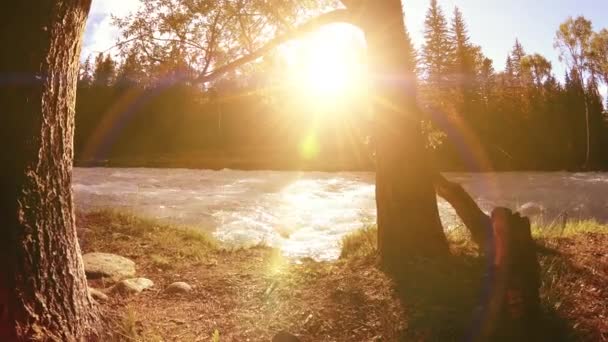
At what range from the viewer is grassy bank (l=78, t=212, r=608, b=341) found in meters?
3.31

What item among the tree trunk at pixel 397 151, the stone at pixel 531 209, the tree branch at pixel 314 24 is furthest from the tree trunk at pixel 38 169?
the stone at pixel 531 209

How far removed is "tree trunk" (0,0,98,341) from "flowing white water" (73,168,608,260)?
6.77 m

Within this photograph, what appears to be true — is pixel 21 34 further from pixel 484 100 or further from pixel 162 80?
pixel 484 100

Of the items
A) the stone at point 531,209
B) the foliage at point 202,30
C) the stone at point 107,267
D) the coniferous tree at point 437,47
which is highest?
the coniferous tree at point 437,47

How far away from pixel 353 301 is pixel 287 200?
47.9 ft

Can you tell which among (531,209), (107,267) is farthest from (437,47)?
(107,267)

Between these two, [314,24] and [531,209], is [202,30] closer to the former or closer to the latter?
[314,24]

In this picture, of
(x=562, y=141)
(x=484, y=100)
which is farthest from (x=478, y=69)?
(x=562, y=141)

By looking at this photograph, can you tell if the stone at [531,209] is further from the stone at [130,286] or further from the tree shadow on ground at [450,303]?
the stone at [130,286]

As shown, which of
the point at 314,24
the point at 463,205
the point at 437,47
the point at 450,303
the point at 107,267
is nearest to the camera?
the point at 450,303

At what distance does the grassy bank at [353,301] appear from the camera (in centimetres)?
331

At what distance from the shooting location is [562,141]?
3934cm

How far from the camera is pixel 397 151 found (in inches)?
201

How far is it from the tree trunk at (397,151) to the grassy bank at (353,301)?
346 mm
